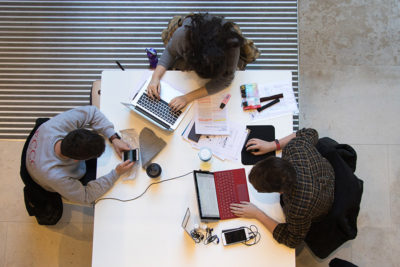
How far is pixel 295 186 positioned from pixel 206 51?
32.6 inches

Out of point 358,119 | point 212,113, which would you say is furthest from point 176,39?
point 358,119

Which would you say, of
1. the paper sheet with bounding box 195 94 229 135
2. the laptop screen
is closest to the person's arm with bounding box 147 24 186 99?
the paper sheet with bounding box 195 94 229 135

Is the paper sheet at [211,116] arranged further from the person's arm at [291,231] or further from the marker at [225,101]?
the person's arm at [291,231]

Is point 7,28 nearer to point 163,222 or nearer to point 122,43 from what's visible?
point 122,43

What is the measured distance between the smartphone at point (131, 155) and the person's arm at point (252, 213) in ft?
2.00

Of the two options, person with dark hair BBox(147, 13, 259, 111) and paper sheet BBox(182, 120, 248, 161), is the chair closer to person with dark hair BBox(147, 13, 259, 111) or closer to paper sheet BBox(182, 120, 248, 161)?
person with dark hair BBox(147, 13, 259, 111)

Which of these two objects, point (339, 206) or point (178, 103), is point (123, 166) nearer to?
point (178, 103)

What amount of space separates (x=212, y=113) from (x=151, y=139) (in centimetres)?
39

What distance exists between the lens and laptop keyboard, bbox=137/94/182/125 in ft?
5.76

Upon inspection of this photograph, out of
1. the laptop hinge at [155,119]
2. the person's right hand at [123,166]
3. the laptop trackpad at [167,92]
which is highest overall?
the laptop trackpad at [167,92]

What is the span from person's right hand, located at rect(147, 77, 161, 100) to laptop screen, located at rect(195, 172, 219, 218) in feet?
1.73

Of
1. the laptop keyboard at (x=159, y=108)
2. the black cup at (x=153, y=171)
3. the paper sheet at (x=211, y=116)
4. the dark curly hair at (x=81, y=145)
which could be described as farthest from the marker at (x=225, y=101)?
the dark curly hair at (x=81, y=145)

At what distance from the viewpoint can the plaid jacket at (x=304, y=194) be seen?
4.92ft

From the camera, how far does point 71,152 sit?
1534 millimetres
